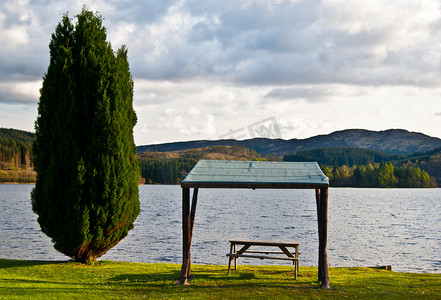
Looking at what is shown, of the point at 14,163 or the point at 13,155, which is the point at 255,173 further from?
the point at 14,163

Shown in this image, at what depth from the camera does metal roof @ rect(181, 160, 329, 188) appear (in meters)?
11.9

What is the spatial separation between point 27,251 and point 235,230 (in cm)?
1799

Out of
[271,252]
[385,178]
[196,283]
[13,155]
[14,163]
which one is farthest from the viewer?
[14,163]

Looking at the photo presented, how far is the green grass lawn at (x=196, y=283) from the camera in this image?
1105 centimetres

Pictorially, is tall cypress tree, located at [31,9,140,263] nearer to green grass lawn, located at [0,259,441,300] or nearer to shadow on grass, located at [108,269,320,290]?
green grass lawn, located at [0,259,441,300]

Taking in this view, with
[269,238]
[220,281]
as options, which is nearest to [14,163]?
[269,238]

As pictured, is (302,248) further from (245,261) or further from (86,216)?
(86,216)

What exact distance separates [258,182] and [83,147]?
6.64 m

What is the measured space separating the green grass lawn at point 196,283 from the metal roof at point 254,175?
2893 millimetres

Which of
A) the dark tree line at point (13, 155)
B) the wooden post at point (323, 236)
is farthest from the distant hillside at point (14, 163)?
the wooden post at point (323, 236)

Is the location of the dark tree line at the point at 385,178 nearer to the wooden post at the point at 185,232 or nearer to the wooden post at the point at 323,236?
the wooden post at the point at 323,236

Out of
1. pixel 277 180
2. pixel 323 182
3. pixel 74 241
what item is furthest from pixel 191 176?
pixel 74 241

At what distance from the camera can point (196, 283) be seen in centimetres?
1237

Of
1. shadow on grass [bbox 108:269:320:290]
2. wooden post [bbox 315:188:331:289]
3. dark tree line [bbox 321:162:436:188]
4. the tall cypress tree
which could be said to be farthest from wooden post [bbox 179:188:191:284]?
dark tree line [bbox 321:162:436:188]
